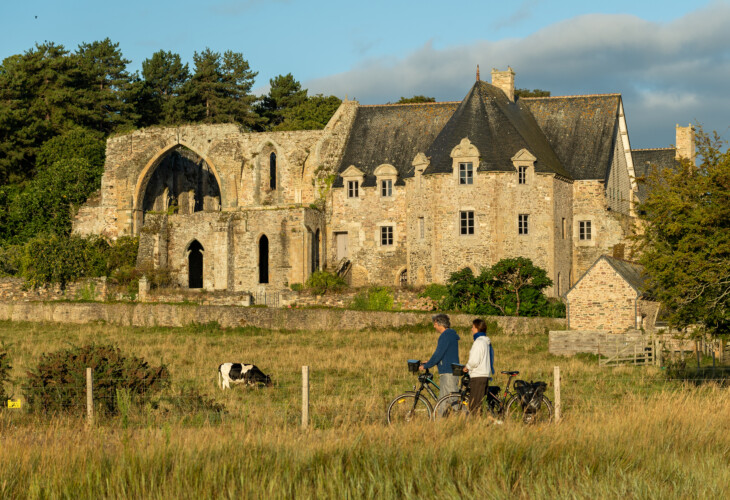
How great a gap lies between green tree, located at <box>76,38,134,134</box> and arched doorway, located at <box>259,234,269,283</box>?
22.5 meters

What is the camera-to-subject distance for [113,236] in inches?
2025

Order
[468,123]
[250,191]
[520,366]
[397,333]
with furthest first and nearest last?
[250,191] < [468,123] < [397,333] < [520,366]

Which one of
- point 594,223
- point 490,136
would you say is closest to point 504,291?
point 490,136

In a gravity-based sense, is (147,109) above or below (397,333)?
above

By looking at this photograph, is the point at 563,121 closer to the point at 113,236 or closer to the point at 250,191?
the point at 250,191

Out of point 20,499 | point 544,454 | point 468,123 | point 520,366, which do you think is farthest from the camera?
point 468,123

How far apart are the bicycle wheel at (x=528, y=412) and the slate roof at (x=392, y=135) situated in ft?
107

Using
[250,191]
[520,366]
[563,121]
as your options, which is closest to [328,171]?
[250,191]

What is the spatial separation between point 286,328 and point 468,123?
1319 cm

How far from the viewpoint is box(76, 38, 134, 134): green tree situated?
65931mm

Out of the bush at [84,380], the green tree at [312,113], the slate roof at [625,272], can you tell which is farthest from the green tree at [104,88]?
the bush at [84,380]

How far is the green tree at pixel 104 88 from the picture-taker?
6593 centimetres

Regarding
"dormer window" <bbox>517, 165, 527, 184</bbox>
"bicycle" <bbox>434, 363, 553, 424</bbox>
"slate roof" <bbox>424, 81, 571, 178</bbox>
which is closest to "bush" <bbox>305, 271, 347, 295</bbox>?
"slate roof" <bbox>424, 81, 571, 178</bbox>

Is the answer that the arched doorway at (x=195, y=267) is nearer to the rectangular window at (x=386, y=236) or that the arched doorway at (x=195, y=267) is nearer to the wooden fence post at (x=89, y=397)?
the rectangular window at (x=386, y=236)
